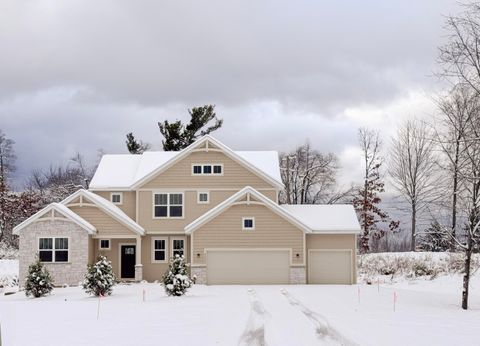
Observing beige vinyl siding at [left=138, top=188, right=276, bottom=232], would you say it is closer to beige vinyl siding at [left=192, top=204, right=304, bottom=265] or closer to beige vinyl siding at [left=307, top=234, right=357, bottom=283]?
beige vinyl siding at [left=192, top=204, right=304, bottom=265]

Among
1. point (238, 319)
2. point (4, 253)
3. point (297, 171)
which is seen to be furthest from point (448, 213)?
point (4, 253)

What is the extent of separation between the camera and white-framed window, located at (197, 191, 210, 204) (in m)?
39.4

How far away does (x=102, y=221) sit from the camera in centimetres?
3725

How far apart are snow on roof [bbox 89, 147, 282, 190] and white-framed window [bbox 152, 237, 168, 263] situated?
3604mm

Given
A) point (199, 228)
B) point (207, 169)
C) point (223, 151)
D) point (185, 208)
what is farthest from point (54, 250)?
point (223, 151)

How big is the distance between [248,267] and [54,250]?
1045 cm

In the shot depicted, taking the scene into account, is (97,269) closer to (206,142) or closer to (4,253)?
(206,142)

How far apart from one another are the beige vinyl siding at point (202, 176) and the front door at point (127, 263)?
3.74m

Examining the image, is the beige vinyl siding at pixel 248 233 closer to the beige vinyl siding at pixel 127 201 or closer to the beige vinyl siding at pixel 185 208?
the beige vinyl siding at pixel 185 208

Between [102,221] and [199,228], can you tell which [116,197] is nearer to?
[102,221]

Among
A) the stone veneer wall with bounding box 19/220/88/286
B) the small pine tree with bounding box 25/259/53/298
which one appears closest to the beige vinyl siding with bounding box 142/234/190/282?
the stone veneer wall with bounding box 19/220/88/286

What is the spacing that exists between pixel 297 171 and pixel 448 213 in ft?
125

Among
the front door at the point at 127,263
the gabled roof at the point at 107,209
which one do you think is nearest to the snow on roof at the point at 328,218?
the gabled roof at the point at 107,209

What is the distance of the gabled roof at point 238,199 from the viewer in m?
36.6
